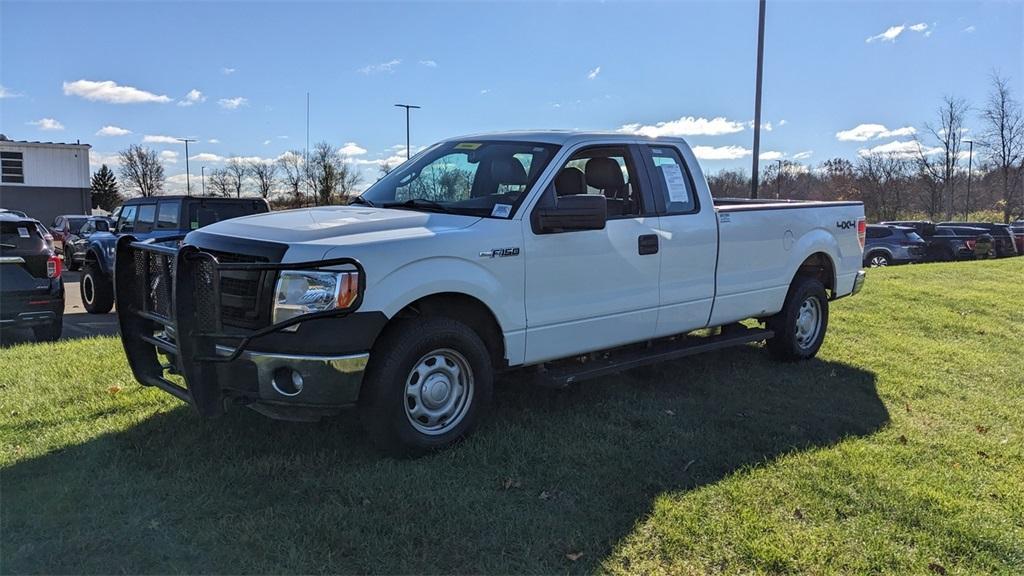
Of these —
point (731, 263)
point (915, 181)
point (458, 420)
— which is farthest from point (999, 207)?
point (458, 420)

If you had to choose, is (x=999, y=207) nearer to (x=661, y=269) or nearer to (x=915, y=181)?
(x=915, y=181)

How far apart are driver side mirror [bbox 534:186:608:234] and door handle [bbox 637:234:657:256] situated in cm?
68

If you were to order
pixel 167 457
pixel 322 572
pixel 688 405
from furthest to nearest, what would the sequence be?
pixel 688 405, pixel 167 457, pixel 322 572

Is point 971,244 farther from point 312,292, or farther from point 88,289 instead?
point 312,292

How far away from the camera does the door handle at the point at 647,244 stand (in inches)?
207

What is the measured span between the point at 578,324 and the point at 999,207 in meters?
50.2

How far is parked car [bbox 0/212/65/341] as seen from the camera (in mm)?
7531

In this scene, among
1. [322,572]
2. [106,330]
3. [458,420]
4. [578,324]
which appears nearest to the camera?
[322,572]

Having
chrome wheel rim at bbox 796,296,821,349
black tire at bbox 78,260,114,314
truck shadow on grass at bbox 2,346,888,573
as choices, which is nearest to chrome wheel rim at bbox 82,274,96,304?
black tire at bbox 78,260,114,314

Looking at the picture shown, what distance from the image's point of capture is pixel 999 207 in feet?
148

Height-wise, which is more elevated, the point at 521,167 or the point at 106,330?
the point at 521,167

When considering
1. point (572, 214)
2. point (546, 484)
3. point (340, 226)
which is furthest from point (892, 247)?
point (340, 226)

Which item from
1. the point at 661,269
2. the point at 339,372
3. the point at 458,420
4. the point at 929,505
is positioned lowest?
the point at 929,505

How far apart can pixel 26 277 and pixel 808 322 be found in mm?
8037
